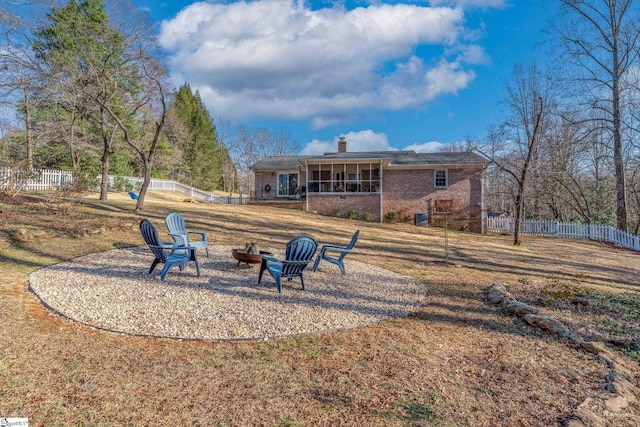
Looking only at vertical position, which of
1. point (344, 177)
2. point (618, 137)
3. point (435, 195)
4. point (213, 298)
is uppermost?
point (618, 137)

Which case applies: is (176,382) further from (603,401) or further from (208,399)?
(603,401)

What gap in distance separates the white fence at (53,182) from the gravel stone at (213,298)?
6.13 m

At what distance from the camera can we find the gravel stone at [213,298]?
14.4ft

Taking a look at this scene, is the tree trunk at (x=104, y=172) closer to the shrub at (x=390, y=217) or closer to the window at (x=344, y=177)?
the window at (x=344, y=177)

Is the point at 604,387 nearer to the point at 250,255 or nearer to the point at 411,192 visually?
the point at 250,255

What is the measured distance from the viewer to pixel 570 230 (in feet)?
67.4

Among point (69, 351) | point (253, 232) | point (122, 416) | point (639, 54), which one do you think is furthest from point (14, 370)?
point (639, 54)

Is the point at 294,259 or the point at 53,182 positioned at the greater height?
the point at 53,182

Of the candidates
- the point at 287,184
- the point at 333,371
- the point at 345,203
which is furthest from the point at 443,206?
the point at 333,371

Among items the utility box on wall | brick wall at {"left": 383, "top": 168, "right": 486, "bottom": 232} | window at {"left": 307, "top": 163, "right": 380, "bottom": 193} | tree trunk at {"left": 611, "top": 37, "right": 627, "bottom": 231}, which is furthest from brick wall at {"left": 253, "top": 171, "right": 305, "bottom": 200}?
tree trunk at {"left": 611, "top": 37, "right": 627, "bottom": 231}

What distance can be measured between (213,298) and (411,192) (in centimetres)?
1923

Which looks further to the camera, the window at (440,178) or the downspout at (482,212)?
the window at (440,178)

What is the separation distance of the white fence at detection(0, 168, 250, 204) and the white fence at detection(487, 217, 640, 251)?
65.1ft

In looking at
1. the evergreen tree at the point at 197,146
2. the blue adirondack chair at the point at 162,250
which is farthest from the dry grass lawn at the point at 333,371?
the evergreen tree at the point at 197,146
